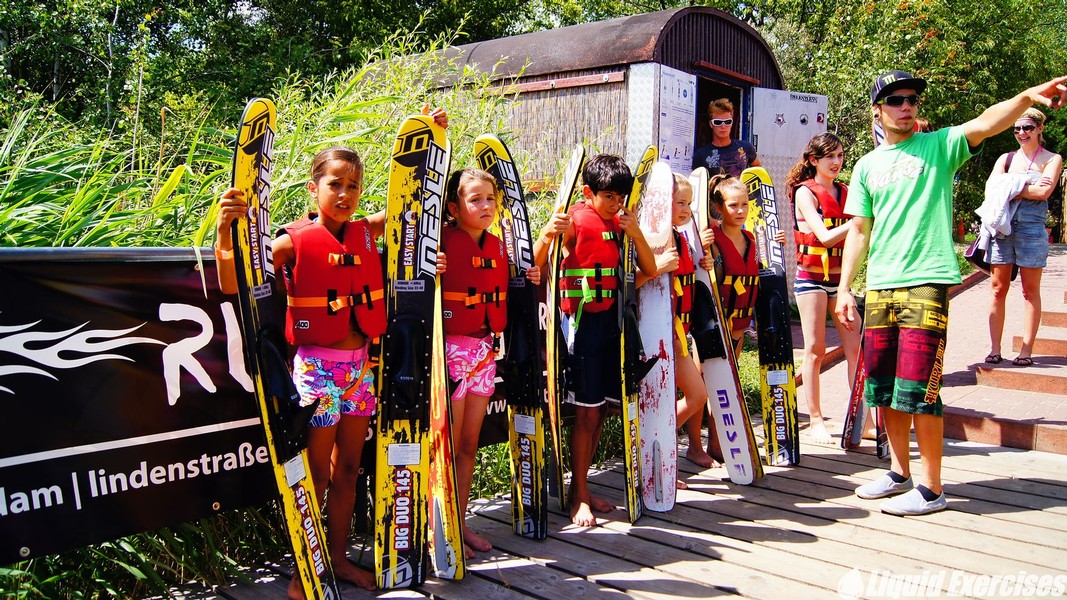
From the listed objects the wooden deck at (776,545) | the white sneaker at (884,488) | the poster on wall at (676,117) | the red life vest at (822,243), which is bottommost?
the wooden deck at (776,545)

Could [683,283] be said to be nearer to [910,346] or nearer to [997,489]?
[910,346]

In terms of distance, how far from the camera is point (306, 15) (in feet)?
40.4

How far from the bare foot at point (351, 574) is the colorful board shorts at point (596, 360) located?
1.14 m

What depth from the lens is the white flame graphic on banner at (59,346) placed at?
89.2 inches

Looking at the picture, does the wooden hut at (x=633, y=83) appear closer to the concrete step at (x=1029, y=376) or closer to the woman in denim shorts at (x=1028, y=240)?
the woman in denim shorts at (x=1028, y=240)

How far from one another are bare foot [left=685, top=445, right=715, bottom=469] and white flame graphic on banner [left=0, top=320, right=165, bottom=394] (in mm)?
2855

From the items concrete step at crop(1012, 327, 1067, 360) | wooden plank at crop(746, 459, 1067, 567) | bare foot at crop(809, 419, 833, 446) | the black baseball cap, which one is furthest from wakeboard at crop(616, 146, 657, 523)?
concrete step at crop(1012, 327, 1067, 360)

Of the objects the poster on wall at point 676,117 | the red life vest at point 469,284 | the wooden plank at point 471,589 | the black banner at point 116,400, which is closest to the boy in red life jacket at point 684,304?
the red life vest at point 469,284

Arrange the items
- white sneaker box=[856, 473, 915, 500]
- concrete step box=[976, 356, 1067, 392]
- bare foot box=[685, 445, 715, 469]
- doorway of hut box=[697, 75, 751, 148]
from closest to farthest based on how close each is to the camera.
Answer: white sneaker box=[856, 473, 915, 500] → bare foot box=[685, 445, 715, 469] → concrete step box=[976, 356, 1067, 392] → doorway of hut box=[697, 75, 751, 148]

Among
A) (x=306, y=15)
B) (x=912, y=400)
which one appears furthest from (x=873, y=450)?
(x=306, y=15)

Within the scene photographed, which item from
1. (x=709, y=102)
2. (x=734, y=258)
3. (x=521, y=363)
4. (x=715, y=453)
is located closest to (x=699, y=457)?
(x=715, y=453)

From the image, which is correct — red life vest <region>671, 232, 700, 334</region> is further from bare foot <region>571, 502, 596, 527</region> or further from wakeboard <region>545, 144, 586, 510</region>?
bare foot <region>571, 502, 596, 527</region>

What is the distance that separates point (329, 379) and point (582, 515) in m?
1.35

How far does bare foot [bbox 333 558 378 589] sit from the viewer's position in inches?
109
